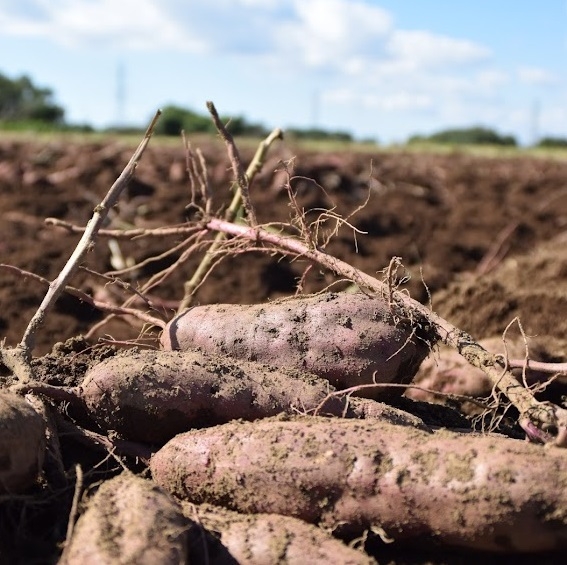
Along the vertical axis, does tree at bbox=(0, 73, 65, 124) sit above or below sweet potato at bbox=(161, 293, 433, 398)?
above

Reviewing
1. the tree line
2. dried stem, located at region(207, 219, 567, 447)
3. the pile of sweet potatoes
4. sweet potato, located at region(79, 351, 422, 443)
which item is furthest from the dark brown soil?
the tree line

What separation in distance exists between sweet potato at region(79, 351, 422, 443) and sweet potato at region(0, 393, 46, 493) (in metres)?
0.29

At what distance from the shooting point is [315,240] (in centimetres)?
314

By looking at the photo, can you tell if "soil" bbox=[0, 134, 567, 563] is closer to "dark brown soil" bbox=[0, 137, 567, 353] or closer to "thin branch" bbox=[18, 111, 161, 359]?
"dark brown soil" bbox=[0, 137, 567, 353]

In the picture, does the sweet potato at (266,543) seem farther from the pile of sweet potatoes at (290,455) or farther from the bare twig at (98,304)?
the bare twig at (98,304)

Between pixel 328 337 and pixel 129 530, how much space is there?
1087 millimetres

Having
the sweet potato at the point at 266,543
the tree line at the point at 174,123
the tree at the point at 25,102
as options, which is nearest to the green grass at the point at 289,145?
the tree line at the point at 174,123

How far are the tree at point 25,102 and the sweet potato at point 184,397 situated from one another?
189 ft

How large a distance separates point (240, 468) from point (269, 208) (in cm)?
767

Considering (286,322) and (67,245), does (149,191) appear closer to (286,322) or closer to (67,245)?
(67,245)

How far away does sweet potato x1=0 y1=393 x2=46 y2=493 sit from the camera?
2084 mm

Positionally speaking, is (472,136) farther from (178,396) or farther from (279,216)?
(178,396)

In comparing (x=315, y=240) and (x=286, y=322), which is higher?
(x=315, y=240)

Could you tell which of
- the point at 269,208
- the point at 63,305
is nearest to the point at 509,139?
the point at 269,208
